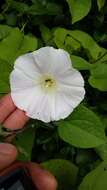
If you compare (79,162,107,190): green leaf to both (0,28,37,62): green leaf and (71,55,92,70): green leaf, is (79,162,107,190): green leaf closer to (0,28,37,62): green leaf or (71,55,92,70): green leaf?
(71,55,92,70): green leaf

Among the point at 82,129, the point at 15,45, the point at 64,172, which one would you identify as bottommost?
the point at 64,172

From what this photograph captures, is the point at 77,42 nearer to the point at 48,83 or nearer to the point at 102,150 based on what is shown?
the point at 48,83

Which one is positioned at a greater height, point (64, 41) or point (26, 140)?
point (64, 41)

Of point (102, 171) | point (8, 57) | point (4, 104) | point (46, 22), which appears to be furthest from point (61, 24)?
point (102, 171)

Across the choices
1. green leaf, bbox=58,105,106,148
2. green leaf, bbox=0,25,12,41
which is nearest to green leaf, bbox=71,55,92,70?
green leaf, bbox=58,105,106,148

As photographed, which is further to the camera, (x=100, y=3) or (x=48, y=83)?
(x=100, y=3)

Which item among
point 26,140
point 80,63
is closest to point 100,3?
point 80,63
